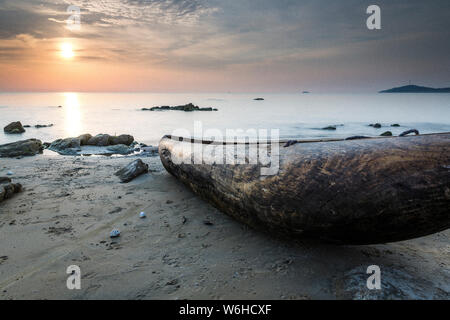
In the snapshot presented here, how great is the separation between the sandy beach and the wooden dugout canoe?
0.99ft

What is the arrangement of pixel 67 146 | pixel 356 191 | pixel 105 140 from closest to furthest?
pixel 356 191, pixel 67 146, pixel 105 140

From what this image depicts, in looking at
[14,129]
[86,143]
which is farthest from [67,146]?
[14,129]

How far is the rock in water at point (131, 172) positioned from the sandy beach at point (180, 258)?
3.46 feet

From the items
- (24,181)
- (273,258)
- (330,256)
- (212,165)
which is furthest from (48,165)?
(330,256)

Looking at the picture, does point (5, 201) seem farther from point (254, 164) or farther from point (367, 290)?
point (367, 290)

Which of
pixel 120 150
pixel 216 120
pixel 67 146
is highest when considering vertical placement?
pixel 216 120

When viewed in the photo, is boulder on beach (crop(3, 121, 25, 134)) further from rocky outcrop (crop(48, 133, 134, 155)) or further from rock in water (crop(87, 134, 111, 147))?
rock in water (crop(87, 134, 111, 147))

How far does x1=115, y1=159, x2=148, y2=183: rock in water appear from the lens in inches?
188

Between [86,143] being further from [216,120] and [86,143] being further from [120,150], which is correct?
[216,120]

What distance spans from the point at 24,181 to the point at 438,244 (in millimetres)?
6249

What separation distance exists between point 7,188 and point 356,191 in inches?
184

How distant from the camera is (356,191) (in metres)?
1.96

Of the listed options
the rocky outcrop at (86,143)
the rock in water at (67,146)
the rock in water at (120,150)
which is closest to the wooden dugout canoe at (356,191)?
the rock in water at (120,150)
